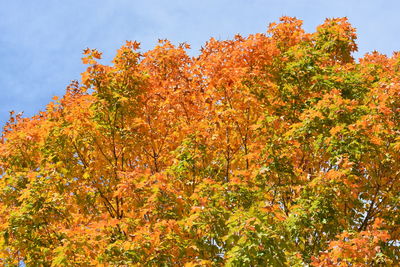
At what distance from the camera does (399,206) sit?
11805 millimetres

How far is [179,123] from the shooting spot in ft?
46.5

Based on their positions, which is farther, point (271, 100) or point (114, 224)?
point (271, 100)

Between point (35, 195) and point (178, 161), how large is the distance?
386cm

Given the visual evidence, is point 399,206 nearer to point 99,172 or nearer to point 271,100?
point 271,100

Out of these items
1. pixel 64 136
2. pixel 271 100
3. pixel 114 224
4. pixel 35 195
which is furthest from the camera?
pixel 271 100

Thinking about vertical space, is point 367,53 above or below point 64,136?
above

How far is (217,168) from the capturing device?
13.1 m

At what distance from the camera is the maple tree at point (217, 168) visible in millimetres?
9984

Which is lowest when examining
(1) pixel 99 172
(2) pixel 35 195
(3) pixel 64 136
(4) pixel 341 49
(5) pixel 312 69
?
(2) pixel 35 195

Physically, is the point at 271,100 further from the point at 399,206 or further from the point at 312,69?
the point at 399,206

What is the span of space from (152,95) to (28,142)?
4490 millimetres

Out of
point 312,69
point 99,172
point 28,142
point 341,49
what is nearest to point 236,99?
point 312,69

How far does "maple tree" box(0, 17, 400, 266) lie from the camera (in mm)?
9984

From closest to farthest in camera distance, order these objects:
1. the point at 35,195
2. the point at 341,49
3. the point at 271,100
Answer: the point at 35,195 → the point at 271,100 → the point at 341,49
